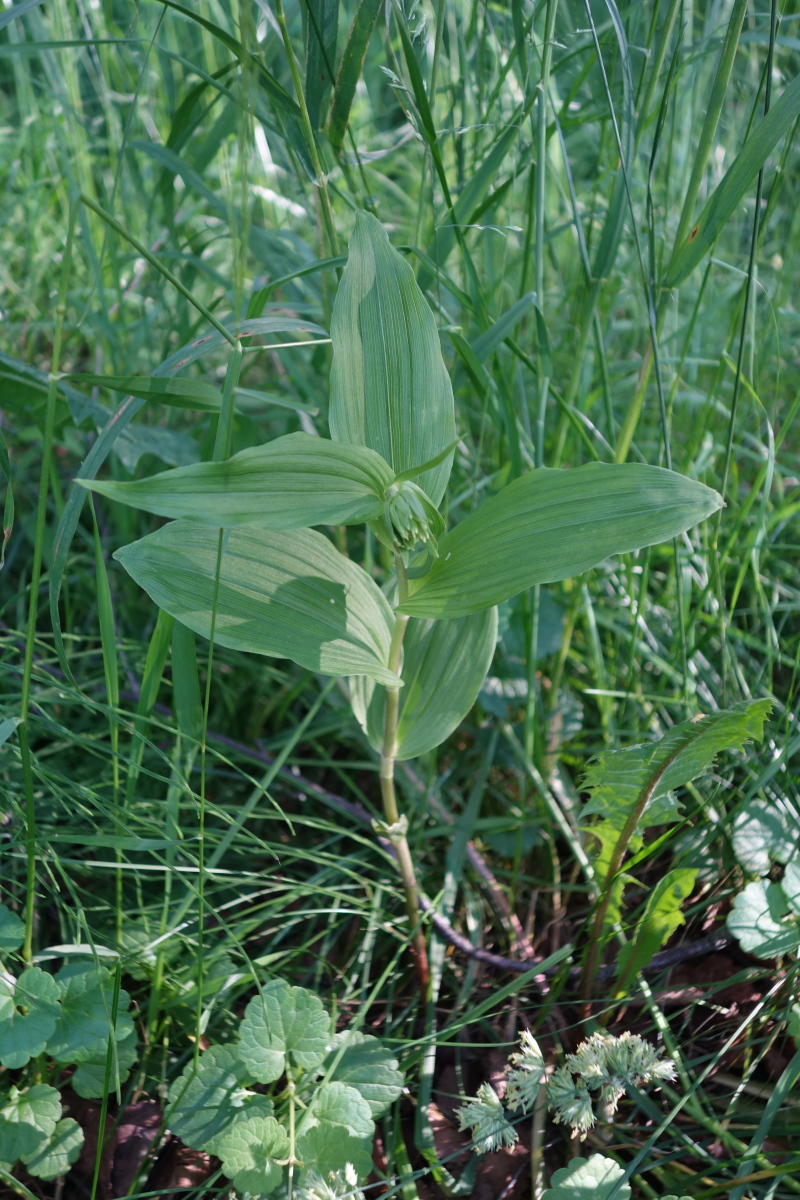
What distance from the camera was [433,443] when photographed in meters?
0.79

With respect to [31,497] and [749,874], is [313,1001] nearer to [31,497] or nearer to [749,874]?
[749,874]

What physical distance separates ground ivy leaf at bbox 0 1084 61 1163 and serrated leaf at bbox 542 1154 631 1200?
16.5 inches

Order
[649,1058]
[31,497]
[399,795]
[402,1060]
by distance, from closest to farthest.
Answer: [649,1058] < [402,1060] < [399,795] < [31,497]

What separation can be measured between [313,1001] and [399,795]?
0.44 metres

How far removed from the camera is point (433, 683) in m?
0.90

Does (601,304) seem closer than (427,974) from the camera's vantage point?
No

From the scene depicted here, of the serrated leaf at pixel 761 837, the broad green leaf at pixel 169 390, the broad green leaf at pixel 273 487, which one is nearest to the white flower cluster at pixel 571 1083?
the serrated leaf at pixel 761 837

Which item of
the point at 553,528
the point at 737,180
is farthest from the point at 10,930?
the point at 737,180

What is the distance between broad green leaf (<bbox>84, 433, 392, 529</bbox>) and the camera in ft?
1.96

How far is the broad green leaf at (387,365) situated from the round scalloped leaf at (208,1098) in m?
0.55

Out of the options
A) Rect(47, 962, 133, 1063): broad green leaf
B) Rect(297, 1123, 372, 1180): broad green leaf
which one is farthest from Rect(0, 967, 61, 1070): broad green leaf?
Rect(297, 1123, 372, 1180): broad green leaf

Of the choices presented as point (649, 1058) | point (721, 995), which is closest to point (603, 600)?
point (721, 995)

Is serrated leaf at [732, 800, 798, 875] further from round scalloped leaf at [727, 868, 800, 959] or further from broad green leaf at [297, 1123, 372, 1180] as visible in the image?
broad green leaf at [297, 1123, 372, 1180]

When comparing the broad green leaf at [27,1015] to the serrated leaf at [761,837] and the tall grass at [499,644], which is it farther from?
the serrated leaf at [761,837]
